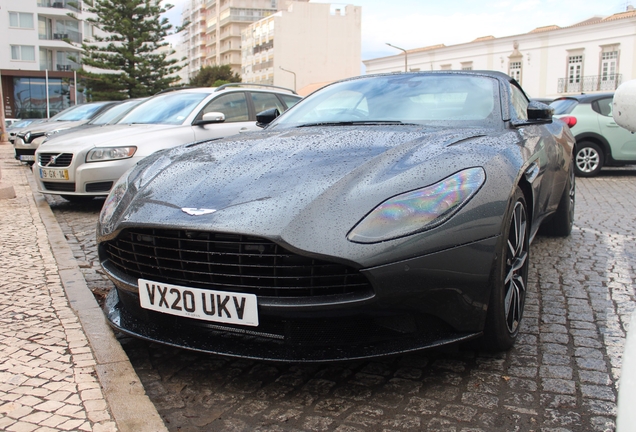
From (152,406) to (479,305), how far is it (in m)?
1.29

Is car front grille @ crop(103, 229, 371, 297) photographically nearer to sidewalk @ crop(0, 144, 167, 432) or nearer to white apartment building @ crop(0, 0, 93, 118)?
sidewalk @ crop(0, 144, 167, 432)

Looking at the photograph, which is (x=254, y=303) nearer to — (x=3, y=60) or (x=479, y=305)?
(x=479, y=305)

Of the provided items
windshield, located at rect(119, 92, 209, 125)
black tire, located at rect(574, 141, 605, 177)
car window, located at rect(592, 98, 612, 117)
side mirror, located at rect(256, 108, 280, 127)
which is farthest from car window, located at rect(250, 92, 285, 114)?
car window, located at rect(592, 98, 612, 117)

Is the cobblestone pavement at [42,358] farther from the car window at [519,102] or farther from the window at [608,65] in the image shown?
the window at [608,65]

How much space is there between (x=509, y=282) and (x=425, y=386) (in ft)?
2.01

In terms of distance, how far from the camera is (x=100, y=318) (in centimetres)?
329

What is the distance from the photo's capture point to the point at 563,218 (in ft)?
17.5

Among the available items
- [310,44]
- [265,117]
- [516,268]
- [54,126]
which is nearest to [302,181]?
[516,268]

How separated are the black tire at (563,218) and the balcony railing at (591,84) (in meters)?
43.0

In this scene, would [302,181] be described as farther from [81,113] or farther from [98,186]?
[81,113]

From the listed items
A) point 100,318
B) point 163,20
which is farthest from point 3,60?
point 100,318

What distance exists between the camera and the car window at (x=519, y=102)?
157 inches

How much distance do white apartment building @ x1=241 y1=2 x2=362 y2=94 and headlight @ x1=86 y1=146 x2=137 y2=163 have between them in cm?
7686

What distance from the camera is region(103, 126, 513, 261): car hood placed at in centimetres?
231
